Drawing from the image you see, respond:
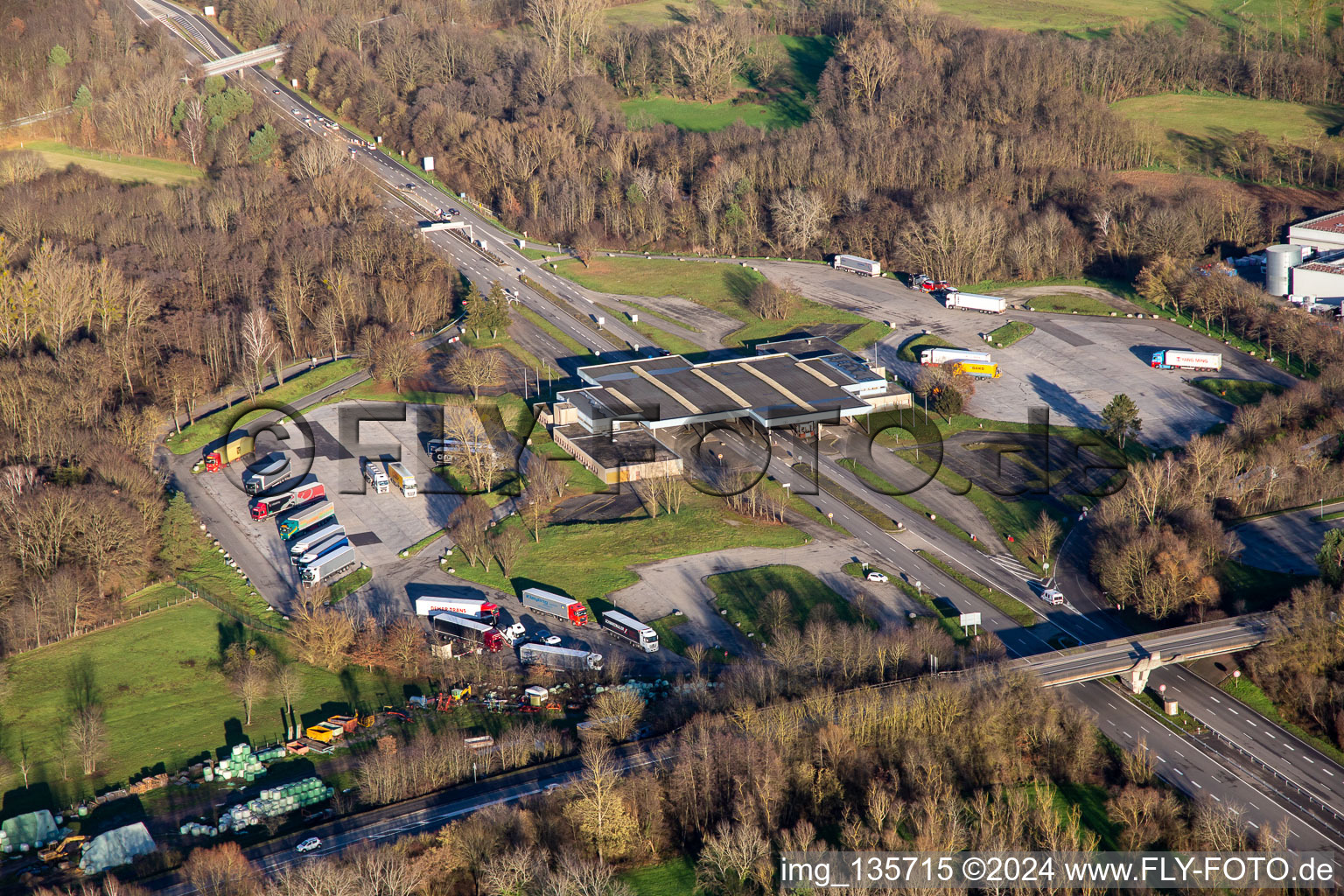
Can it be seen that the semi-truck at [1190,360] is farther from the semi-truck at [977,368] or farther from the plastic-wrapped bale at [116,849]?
the plastic-wrapped bale at [116,849]

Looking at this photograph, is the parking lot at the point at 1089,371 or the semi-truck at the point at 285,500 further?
the parking lot at the point at 1089,371

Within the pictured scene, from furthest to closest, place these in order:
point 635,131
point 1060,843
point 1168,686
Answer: point 635,131
point 1168,686
point 1060,843

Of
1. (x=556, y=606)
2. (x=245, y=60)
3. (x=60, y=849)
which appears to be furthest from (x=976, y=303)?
(x=245, y=60)

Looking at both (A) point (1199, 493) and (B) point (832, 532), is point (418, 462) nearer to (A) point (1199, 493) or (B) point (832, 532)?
(B) point (832, 532)

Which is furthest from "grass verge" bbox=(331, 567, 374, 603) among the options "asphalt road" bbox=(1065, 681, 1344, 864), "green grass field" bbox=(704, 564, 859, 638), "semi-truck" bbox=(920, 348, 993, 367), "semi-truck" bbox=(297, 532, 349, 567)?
"semi-truck" bbox=(920, 348, 993, 367)

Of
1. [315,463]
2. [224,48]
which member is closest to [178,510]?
[315,463]

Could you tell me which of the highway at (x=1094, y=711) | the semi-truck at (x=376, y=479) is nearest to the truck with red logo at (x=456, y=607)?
the highway at (x=1094, y=711)

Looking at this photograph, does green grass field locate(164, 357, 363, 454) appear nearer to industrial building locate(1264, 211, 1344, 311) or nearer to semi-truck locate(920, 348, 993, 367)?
semi-truck locate(920, 348, 993, 367)
